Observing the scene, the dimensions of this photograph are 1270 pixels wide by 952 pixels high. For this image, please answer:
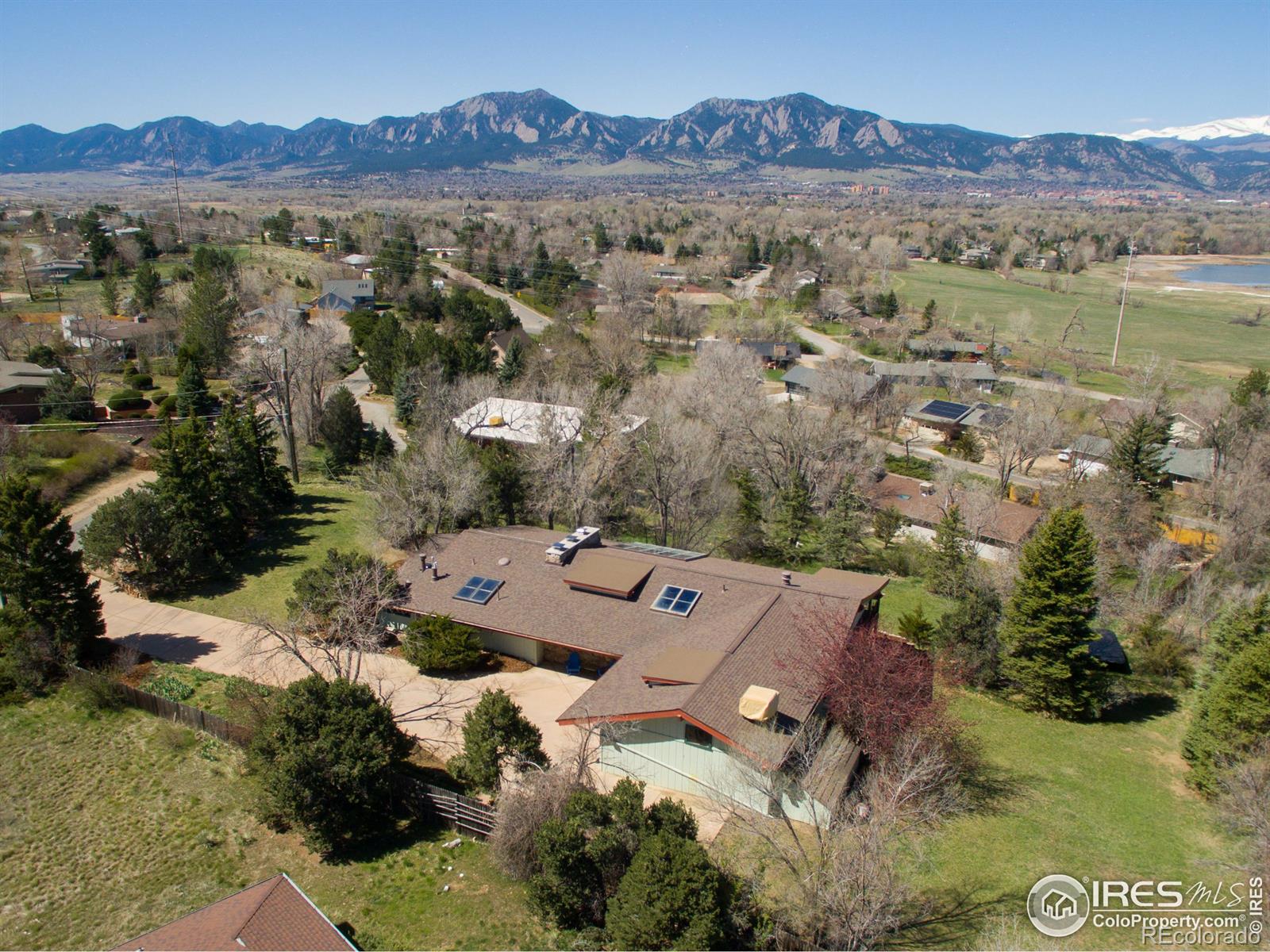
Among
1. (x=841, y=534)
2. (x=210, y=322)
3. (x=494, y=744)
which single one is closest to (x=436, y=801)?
(x=494, y=744)

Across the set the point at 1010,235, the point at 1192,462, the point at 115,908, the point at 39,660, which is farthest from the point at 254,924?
the point at 1010,235

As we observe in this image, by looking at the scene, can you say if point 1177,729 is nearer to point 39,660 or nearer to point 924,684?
point 924,684

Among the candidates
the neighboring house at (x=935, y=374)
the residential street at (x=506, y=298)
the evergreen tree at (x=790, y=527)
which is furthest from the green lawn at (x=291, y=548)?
the neighboring house at (x=935, y=374)

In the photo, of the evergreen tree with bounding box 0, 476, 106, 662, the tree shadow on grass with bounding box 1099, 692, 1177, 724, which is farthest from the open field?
the evergreen tree with bounding box 0, 476, 106, 662

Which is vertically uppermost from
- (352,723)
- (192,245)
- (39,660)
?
(192,245)

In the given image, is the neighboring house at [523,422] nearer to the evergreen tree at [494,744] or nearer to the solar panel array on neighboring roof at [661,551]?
the solar panel array on neighboring roof at [661,551]

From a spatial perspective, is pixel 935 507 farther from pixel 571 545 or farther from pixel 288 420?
pixel 288 420

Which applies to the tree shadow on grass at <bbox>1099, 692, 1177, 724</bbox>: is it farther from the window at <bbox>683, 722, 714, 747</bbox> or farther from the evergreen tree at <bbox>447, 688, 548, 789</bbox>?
the evergreen tree at <bbox>447, 688, 548, 789</bbox>
